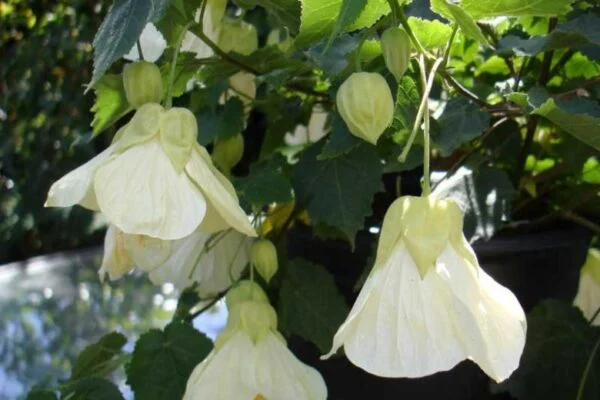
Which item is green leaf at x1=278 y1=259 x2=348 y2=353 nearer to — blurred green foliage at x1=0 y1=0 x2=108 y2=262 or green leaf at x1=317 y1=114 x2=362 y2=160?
green leaf at x1=317 y1=114 x2=362 y2=160

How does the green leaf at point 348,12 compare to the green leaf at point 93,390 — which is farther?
the green leaf at point 93,390

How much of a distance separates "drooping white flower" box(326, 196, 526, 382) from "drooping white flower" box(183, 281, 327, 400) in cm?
10

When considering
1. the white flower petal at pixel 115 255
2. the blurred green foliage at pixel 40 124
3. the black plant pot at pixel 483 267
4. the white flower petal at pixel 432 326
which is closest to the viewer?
the white flower petal at pixel 432 326

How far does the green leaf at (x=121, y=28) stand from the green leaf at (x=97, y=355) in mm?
271

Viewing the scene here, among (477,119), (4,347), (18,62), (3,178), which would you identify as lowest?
(3,178)

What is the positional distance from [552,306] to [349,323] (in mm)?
220

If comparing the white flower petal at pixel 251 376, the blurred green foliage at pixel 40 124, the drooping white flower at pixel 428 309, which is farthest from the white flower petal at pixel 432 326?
the blurred green foliage at pixel 40 124

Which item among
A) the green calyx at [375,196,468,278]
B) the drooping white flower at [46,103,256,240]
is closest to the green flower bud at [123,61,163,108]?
the drooping white flower at [46,103,256,240]

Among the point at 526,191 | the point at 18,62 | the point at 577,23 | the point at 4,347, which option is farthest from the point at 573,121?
the point at 18,62

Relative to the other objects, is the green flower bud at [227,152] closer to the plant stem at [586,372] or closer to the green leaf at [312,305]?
the green leaf at [312,305]

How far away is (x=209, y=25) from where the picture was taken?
53 centimetres

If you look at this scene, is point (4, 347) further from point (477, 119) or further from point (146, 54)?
point (477, 119)

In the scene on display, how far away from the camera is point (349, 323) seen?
317 millimetres

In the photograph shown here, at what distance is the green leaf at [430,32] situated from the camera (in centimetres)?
40
